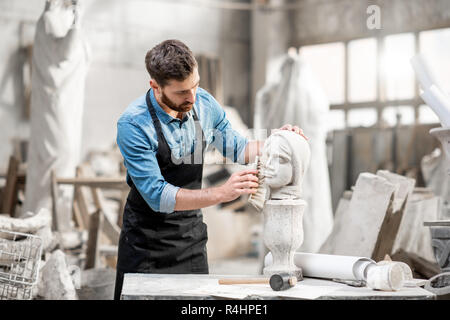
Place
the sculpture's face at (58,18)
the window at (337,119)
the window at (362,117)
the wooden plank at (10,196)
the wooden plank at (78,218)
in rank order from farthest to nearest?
1. the window at (337,119)
2. the window at (362,117)
3. the wooden plank at (78,218)
4. the wooden plank at (10,196)
5. the sculpture's face at (58,18)

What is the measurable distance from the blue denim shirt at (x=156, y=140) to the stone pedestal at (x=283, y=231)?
38 centimetres

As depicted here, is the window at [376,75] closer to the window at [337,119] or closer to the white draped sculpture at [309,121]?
the window at [337,119]

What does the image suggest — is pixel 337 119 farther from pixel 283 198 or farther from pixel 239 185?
pixel 239 185

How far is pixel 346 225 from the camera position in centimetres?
364

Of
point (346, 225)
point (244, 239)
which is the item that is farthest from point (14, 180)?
point (244, 239)

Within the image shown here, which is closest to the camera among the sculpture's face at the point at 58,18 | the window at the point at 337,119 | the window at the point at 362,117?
the sculpture's face at the point at 58,18

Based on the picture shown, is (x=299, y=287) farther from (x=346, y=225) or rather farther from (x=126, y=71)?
(x=126, y=71)

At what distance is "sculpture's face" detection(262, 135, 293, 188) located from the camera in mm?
2297

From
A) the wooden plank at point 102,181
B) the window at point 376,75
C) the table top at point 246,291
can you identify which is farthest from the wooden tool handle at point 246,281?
the window at point 376,75

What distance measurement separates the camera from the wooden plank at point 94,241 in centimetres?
453

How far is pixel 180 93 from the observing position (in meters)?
2.41

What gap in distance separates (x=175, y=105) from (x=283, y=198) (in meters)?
0.57

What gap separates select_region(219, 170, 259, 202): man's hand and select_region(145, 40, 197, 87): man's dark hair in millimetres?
442

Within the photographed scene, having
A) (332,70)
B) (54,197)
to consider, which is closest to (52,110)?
(54,197)
